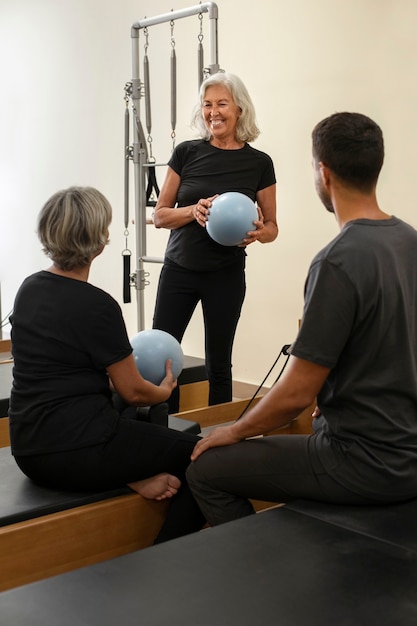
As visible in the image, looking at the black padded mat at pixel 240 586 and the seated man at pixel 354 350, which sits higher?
the seated man at pixel 354 350

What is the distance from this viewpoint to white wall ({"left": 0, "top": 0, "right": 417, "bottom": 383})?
411 cm

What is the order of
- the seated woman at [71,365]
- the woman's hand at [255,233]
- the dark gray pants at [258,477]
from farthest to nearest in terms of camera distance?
the woman's hand at [255,233], the seated woman at [71,365], the dark gray pants at [258,477]

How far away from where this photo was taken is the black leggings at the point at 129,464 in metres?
1.94

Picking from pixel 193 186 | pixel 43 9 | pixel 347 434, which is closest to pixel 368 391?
pixel 347 434

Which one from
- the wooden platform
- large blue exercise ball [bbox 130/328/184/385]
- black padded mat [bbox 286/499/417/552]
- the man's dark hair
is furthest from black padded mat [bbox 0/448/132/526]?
the man's dark hair

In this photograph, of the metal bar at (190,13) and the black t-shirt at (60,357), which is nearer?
the black t-shirt at (60,357)

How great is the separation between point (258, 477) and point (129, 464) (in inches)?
13.5

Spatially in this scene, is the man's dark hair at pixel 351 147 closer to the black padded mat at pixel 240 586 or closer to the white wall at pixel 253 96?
the black padded mat at pixel 240 586

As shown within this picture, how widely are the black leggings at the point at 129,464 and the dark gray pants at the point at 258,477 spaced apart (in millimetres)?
112

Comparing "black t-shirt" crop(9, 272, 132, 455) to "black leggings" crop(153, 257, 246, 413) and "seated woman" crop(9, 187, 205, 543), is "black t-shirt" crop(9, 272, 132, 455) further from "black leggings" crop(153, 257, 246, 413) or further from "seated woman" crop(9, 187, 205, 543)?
"black leggings" crop(153, 257, 246, 413)

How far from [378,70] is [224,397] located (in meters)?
2.01

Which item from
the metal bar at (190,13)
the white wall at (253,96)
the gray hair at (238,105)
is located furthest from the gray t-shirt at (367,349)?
the metal bar at (190,13)

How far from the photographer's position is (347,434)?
1.75 meters

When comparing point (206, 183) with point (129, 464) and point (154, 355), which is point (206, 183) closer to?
point (154, 355)
